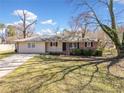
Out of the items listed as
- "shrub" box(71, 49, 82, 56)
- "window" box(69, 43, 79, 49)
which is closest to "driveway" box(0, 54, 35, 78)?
"shrub" box(71, 49, 82, 56)

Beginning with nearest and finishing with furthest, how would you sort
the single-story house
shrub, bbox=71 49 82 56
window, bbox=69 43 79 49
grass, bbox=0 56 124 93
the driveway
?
grass, bbox=0 56 124 93
the driveway
shrub, bbox=71 49 82 56
the single-story house
window, bbox=69 43 79 49

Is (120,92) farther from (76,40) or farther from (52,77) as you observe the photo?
(76,40)

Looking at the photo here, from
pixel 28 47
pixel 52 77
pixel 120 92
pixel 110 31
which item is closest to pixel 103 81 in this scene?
pixel 120 92

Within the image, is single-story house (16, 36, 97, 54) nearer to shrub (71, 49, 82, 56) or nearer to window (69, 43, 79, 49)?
window (69, 43, 79, 49)

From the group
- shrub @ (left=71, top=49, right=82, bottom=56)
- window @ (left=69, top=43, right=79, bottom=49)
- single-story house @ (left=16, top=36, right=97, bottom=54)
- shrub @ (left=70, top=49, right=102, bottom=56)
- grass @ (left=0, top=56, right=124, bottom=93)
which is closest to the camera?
grass @ (left=0, top=56, right=124, bottom=93)

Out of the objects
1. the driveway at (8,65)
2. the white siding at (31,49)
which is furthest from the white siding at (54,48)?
the driveway at (8,65)

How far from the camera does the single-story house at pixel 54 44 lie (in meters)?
36.7

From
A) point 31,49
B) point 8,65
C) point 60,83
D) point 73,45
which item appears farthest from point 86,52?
point 60,83

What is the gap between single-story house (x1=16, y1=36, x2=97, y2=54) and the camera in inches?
1446

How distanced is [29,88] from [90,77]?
5.12 m

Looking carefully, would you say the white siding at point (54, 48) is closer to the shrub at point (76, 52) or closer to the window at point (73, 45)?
the window at point (73, 45)

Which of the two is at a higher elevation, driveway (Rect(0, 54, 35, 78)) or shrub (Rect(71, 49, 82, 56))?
shrub (Rect(71, 49, 82, 56))

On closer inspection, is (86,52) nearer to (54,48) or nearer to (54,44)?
(54,48)

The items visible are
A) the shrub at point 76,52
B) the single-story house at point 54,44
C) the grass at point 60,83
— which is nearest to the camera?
the grass at point 60,83
